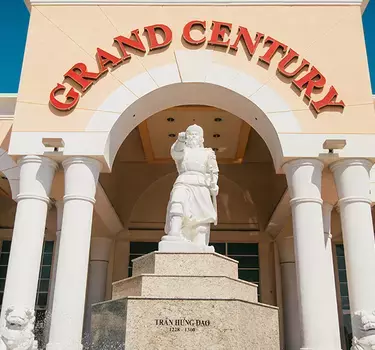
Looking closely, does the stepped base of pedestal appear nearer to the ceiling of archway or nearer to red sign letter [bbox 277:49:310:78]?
red sign letter [bbox 277:49:310:78]

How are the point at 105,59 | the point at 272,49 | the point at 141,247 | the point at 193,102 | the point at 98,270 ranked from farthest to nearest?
the point at 141,247
the point at 98,270
the point at 193,102
the point at 272,49
the point at 105,59

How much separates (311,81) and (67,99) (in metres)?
6.48

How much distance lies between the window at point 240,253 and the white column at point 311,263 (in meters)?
8.14

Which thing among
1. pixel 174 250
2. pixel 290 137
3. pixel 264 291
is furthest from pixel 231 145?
pixel 174 250

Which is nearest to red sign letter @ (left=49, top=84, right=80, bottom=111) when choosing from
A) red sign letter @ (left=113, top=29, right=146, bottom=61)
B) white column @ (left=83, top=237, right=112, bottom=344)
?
red sign letter @ (left=113, top=29, right=146, bottom=61)

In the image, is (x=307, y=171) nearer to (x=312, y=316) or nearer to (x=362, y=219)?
(x=362, y=219)

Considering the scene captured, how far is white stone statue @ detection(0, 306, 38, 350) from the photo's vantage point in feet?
24.8

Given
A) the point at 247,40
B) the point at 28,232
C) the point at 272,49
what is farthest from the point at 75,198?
the point at 272,49

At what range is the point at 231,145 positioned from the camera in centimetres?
1905

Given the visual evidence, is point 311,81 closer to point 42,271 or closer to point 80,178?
point 80,178

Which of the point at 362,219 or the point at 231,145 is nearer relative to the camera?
the point at 362,219

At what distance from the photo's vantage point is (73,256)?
412 inches

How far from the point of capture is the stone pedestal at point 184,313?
704cm

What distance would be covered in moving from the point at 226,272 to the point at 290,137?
15.9 feet
